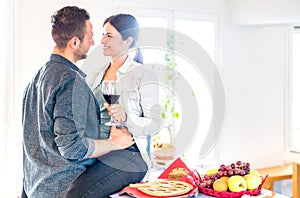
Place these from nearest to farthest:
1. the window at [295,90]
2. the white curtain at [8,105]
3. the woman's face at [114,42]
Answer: the woman's face at [114,42] → the white curtain at [8,105] → the window at [295,90]

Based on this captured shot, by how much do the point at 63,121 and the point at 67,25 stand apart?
1.37 feet

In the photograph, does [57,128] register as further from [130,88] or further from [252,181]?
[252,181]

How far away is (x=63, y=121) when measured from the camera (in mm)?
1528

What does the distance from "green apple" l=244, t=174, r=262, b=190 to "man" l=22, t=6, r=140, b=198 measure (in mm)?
590

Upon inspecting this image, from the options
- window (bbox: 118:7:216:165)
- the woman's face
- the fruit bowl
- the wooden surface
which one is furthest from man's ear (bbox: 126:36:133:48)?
the wooden surface

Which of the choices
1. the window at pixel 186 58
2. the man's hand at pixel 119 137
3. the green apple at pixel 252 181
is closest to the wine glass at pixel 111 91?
the man's hand at pixel 119 137

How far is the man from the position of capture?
1.54 meters

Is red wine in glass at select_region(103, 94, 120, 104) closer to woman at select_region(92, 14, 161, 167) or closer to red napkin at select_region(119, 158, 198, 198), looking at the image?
woman at select_region(92, 14, 161, 167)

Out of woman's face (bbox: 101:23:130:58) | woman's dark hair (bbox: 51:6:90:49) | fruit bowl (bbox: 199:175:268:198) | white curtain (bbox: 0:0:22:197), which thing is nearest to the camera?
woman's dark hair (bbox: 51:6:90:49)

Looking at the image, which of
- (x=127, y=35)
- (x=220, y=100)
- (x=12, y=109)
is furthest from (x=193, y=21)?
(x=127, y=35)

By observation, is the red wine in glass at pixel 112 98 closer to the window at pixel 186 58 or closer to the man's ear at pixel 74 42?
the man's ear at pixel 74 42

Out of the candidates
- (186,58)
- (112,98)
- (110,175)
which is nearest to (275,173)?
(186,58)

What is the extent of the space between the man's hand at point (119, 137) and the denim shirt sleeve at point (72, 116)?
0.16 m

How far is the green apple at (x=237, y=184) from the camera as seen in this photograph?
1.75 m
